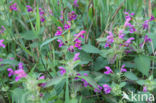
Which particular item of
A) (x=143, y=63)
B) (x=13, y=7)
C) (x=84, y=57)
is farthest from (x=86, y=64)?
(x=13, y=7)

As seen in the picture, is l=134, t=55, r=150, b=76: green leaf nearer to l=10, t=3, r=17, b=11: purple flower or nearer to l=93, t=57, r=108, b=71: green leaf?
l=93, t=57, r=108, b=71: green leaf

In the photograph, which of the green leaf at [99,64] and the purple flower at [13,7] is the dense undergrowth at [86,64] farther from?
the purple flower at [13,7]

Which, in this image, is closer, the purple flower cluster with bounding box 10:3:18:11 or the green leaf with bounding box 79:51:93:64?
the green leaf with bounding box 79:51:93:64

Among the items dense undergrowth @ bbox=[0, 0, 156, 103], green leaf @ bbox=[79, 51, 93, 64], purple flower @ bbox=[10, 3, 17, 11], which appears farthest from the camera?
purple flower @ bbox=[10, 3, 17, 11]

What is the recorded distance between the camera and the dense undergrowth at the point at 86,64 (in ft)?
Result: 3.67

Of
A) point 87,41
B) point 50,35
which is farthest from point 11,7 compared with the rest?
point 87,41

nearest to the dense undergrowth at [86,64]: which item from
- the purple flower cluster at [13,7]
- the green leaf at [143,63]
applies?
the green leaf at [143,63]

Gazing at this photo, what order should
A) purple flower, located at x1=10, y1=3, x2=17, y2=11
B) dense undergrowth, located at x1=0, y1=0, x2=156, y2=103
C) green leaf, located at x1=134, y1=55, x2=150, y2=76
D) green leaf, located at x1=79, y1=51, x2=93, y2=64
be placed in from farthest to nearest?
purple flower, located at x1=10, y1=3, x2=17, y2=11 < green leaf, located at x1=79, y1=51, x2=93, y2=64 < green leaf, located at x1=134, y1=55, x2=150, y2=76 < dense undergrowth, located at x1=0, y1=0, x2=156, y2=103

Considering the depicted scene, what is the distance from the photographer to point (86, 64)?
1494mm

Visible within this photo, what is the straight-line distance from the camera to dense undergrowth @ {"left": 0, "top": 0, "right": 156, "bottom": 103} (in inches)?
44.1

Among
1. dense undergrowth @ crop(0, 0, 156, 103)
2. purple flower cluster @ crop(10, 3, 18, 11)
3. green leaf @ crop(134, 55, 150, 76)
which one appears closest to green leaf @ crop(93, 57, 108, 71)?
dense undergrowth @ crop(0, 0, 156, 103)

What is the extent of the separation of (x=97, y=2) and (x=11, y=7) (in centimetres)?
86

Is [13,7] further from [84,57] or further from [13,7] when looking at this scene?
[84,57]

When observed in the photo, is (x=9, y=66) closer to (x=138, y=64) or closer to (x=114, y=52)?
(x=114, y=52)
